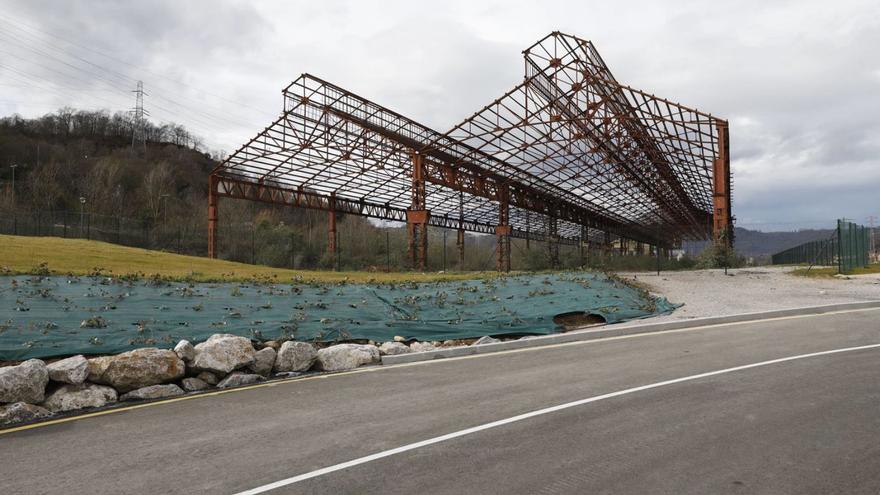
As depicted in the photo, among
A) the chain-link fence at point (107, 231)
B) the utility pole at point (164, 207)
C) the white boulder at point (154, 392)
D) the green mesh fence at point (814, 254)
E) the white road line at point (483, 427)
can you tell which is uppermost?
the utility pole at point (164, 207)

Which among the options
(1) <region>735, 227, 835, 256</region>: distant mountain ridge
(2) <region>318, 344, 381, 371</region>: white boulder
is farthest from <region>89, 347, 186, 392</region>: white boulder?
(1) <region>735, 227, 835, 256</region>: distant mountain ridge

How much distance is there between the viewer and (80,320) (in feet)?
34.3

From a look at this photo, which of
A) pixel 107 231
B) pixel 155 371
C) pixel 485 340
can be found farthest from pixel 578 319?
pixel 107 231

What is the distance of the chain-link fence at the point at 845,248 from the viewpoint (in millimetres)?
31203

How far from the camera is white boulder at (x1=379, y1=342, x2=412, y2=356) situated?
1155 centimetres

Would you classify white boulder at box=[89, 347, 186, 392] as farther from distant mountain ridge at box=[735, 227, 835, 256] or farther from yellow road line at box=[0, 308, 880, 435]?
distant mountain ridge at box=[735, 227, 835, 256]

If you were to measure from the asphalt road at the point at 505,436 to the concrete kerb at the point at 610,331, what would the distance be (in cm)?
173

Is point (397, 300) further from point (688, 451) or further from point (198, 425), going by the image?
point (688, 451)

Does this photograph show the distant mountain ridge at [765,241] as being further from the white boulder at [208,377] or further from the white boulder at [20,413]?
the white boulder at [20,413]

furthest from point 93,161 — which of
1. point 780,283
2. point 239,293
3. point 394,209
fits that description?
point 780,283

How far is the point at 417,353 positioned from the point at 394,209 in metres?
42.9

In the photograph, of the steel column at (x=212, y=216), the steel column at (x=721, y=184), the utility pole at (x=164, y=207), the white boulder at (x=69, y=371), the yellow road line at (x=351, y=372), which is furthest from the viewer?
the utility pole at (x=164, y=207)

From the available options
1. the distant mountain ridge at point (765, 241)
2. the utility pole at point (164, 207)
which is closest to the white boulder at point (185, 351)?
the utility pole at point (164, 207)

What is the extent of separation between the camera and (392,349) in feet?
38.3
